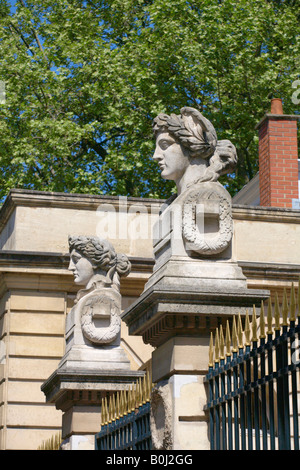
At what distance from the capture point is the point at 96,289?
10.2 metres

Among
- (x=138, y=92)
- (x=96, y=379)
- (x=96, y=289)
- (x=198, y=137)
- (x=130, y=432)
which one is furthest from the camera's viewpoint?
(x=138, y=92)

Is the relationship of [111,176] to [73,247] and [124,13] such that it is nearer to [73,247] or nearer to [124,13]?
[124,13]

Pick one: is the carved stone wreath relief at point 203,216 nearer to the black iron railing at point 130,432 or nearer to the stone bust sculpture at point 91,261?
the black iron railing at point 130,432

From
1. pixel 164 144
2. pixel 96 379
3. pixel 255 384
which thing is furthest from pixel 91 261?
pixel 255 384

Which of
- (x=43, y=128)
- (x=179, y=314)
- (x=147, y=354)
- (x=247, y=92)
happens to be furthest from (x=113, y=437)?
(x=247, y=92)

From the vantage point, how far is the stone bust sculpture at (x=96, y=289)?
32.5 feet

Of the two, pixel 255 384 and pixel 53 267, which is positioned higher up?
pixel 53 267

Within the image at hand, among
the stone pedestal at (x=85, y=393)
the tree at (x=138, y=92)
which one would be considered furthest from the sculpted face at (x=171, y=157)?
the tree at (x=138, y=92)

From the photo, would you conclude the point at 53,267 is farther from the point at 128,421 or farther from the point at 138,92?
the point at 138,92

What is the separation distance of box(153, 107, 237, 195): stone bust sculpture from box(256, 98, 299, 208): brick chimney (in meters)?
15.6

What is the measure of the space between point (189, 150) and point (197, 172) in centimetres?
18

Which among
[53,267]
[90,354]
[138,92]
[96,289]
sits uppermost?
[138,92]

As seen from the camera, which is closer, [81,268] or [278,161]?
[81,268]

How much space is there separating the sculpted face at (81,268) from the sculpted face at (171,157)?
8.99ft
